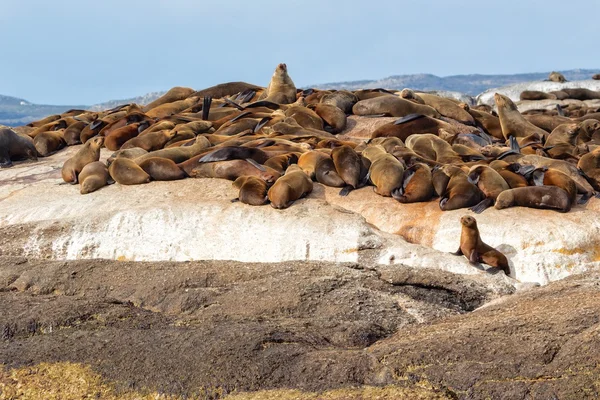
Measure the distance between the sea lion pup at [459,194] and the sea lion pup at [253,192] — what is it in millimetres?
1876

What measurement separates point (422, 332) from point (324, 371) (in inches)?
36.5

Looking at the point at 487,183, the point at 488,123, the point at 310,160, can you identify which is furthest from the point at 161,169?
the point at 488,123

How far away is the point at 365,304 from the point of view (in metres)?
6.20

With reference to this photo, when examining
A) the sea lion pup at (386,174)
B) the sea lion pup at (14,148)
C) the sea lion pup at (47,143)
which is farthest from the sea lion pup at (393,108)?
the sea lion pup at (14,148)

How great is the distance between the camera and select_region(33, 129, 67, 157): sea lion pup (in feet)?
43.2

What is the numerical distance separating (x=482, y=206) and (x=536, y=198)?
0.55 meters

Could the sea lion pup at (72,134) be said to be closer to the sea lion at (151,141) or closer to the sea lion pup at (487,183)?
the sea lion at (151,141)

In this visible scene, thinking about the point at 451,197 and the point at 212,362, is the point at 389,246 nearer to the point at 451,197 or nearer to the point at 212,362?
the point at 451,197

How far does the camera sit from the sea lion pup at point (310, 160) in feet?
31.8

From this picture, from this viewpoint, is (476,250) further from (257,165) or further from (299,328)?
(257,165)

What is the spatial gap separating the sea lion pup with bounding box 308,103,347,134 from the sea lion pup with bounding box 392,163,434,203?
4.01 meters

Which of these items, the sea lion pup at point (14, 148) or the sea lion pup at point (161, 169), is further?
the sea lion pup at point (14, 148)

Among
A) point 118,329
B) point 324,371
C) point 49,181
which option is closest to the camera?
point 324,371

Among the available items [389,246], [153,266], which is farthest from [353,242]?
[153,266]
